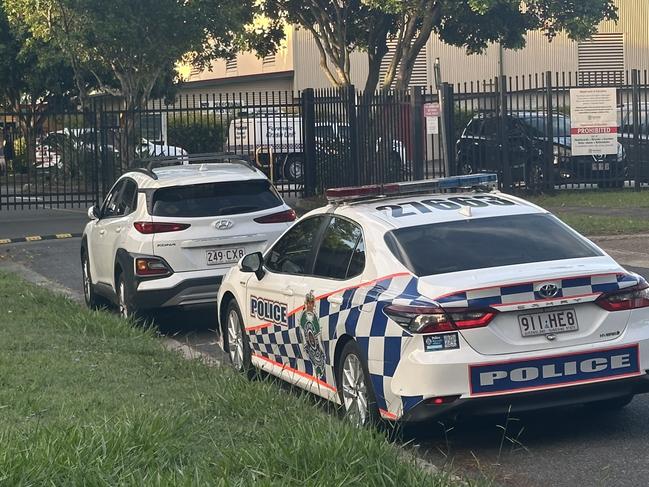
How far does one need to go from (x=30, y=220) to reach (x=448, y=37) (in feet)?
37.1

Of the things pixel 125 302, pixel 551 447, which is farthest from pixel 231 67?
pixel 551 447

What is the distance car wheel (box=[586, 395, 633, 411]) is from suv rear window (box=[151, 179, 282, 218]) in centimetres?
466

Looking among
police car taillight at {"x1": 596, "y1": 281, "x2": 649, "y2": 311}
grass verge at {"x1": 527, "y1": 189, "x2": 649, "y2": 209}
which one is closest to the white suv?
police car taillight at {"x1": 596, "y1": 281, "x2": 649, "y2": 311}

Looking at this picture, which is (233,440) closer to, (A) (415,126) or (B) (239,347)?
(B) (239,347)

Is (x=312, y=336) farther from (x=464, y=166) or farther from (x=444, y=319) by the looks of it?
(x=464, y=166)

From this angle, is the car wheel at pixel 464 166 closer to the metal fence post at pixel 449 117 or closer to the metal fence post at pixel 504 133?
the metal fence post at pixel 449 117

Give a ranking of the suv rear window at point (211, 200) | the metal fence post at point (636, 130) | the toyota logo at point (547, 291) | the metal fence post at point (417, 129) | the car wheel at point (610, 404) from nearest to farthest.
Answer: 1. the toyota logo at point (547, 291)
2. the car wheel at point (610, 404)
3. the suv rear window at point (211, 200)
4. the metal fence post at point (417, 129)
5. the metal fence post at point (636, 130)

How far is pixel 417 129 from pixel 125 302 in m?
12.7

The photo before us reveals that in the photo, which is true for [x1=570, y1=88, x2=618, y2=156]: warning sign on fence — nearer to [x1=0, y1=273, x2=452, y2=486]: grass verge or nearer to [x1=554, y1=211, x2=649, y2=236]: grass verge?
[x1=554, y1=211, x2=649, y2=236]: grass verge

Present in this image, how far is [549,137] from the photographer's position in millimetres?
24266

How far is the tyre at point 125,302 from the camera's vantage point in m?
11.4

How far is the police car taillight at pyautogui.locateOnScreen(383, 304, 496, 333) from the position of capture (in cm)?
660

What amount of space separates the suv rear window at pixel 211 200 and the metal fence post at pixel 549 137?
43.7 ft

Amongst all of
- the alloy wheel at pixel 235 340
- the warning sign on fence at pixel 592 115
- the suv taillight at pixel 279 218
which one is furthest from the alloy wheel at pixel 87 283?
the warning sign on fence at pixel 592 115
